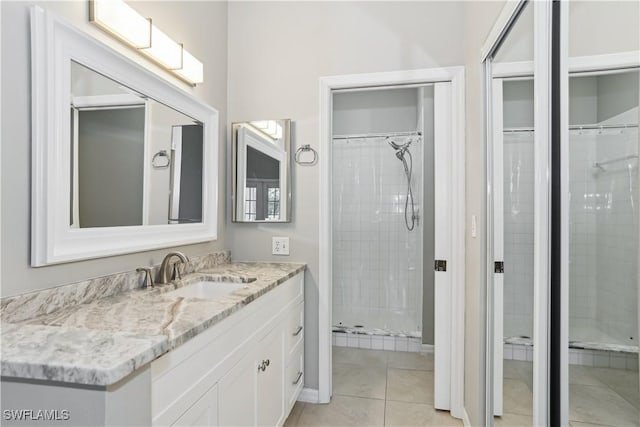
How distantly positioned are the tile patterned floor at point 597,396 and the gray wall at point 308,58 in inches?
50.4

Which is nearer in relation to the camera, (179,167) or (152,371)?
(152,371)

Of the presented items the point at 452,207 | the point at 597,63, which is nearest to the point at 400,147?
the point at 452,207

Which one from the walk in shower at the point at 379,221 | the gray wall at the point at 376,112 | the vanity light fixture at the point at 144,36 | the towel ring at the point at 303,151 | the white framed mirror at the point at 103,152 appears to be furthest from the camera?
the gray wall at the point at 376,112

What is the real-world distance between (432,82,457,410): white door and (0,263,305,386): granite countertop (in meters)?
1.18

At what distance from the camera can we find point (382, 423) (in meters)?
2.06

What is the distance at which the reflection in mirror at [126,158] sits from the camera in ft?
4.15

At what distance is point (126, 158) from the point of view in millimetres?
1487

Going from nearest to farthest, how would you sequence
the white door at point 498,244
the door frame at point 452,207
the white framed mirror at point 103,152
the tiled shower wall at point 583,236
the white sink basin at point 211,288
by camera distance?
1. the tiled shower wall at point 583,236
2. the white framed mirror at point 103,152
3. the white door at point 498,244
4. the white sink basin at point 211,288
5. the door frame at point 452,207

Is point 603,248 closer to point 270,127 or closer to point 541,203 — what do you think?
point 541,203

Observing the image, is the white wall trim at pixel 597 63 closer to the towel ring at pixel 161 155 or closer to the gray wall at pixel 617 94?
the gray wall at pixel 617 94

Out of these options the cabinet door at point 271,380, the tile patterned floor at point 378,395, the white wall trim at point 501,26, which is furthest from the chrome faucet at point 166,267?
the white wall trim at point 501,26

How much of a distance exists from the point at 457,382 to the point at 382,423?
52cm

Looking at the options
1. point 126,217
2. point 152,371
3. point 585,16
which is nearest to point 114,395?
point 152,371

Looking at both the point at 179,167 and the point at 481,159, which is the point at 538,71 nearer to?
the point at 481,159
